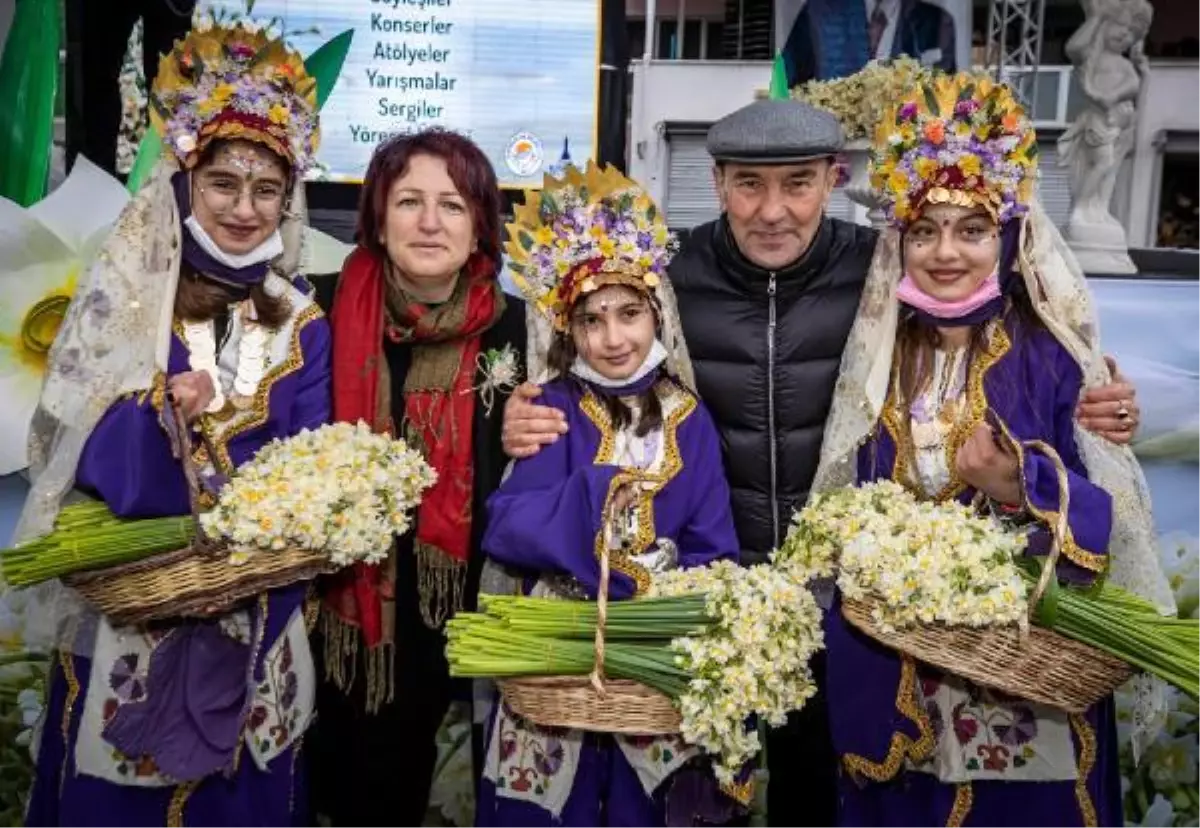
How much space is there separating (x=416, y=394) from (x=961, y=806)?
154 cm

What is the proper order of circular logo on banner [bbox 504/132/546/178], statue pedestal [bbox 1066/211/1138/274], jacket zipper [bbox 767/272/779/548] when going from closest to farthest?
jacket zipper [bbox 767/272/779/548] < circular logo on banner [bbox 504/132/546/178] < statue pedestal [bbox 1066/211/1138/274]

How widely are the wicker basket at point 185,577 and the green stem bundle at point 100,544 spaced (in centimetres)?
2

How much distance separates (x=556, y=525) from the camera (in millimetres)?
2342

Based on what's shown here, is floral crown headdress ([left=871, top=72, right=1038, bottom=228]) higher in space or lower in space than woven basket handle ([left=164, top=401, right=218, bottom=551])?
higher

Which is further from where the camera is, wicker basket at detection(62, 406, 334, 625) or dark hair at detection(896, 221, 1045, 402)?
dark hair at detection(896, 221, 1045, 402)

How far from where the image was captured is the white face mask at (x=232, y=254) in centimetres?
253

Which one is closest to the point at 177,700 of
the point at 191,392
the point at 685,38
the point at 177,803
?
the point at 177,803

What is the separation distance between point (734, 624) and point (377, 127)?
268 centimetres

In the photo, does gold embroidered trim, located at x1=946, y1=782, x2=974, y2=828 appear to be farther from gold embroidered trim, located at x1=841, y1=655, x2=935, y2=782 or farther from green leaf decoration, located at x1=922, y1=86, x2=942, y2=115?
green leaf decoration, located at x1=922, y1=86, x2=942, y2=115

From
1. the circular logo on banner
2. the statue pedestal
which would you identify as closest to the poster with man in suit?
the statue pedestal

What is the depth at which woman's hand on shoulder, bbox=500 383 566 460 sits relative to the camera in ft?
8.27

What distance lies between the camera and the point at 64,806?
2.49m

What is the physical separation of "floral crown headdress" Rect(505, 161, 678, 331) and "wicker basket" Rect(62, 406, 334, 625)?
79cm

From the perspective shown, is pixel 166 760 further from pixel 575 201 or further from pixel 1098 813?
pixel 1098 813
